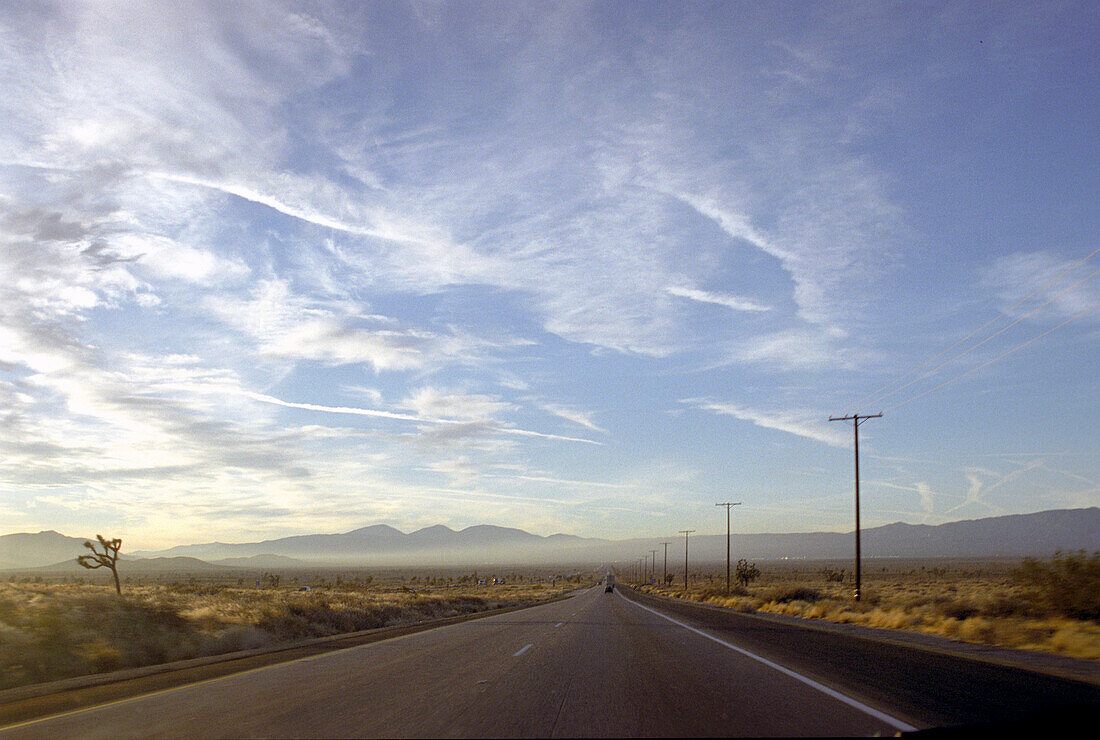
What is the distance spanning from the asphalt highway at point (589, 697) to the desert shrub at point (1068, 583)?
7.64 m

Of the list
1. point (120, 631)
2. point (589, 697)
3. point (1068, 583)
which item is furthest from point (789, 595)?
point (589, 697)

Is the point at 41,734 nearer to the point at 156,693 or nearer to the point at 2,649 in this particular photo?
the point at 156,693

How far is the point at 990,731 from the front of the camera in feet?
20.7

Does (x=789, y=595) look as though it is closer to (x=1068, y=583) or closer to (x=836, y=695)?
(x=1068, y=583)

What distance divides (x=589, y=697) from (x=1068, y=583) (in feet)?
58.8

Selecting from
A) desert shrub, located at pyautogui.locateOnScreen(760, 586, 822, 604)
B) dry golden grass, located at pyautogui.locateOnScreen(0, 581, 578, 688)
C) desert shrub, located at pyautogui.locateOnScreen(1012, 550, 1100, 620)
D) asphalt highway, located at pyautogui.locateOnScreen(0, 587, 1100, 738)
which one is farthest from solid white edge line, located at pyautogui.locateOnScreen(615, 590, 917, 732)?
desert shrub, located at pyautogui.locateOnScreen(760, 586, 822, 604)

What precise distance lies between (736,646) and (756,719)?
10.1 m

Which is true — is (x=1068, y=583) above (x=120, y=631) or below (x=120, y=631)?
above

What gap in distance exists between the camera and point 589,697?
994cm

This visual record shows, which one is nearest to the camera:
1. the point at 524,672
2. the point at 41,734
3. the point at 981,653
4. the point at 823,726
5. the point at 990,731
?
the point at 990,731

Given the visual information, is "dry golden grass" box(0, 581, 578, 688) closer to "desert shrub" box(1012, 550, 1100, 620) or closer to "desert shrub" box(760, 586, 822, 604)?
"desert shrub" box(1012, 550, 1100, 620)

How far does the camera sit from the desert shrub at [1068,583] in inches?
802

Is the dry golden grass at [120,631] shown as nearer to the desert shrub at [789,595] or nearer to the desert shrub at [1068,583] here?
the desert shrub at [1068,583]

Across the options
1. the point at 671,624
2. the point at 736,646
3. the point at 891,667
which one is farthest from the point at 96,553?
the point at 891,667
